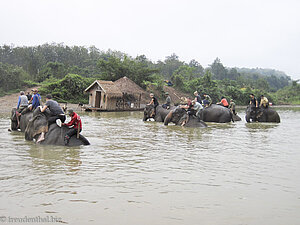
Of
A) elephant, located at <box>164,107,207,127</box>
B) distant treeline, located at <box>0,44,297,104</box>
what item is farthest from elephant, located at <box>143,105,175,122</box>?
distant treeline, located at <box>0,44,297,104</box>

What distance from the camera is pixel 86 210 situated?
Answer: 4.48 meters

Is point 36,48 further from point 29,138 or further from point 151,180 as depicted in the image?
point 151,180

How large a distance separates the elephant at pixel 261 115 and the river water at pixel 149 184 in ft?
28.6

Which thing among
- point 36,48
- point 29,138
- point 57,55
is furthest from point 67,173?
point 36,48

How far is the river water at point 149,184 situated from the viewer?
14.3 ft

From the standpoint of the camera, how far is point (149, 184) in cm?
572

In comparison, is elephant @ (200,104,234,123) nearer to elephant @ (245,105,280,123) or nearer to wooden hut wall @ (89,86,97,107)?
elephant @ (245,105,280,123)

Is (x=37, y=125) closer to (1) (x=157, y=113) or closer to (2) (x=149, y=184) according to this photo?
(2) (x=149, y=184)

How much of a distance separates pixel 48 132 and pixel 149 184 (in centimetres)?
452

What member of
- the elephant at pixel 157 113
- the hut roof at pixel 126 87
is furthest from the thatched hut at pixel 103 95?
the elephant at pixel 157 113

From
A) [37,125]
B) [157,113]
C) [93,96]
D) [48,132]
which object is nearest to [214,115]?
[157,113]

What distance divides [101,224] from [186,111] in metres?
11.2

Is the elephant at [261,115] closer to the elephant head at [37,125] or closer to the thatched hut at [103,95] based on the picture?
the elephant head at [37,125]

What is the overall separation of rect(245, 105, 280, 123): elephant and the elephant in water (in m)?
11.7
